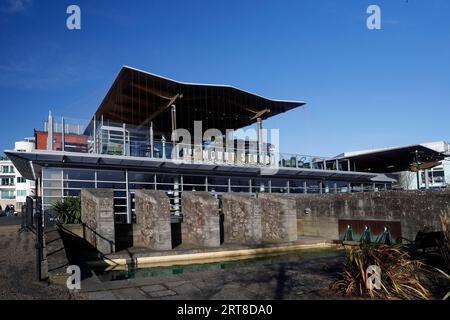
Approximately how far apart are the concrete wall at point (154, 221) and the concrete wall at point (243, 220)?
3.69 metres

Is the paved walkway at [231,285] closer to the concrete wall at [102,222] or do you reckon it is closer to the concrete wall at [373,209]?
the concrete wall at [102,222]

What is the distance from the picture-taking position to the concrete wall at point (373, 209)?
48.8 ft

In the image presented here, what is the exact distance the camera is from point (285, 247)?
16.4 metres

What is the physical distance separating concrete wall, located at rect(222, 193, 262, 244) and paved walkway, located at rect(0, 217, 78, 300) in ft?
28.0

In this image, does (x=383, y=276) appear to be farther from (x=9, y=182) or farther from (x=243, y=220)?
(x=9, y=182)

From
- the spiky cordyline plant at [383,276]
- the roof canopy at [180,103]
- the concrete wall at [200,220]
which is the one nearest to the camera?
→ the spiky cordyline plant at [383,276]

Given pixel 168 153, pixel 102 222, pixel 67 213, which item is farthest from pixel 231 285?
pixel 168 153

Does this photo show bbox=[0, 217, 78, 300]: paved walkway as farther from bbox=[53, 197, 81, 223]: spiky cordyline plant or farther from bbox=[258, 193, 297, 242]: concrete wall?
bbox=[258, 193, 297, 242]: concrete wall

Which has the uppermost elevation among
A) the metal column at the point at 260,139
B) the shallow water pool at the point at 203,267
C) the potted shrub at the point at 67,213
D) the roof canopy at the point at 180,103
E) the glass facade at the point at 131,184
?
the roof canopy at the point at 180,103

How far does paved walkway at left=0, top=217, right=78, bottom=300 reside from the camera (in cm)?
633

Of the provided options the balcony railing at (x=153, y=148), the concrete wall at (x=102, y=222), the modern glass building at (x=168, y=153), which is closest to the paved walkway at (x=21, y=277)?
the concrete wall at (x=102, y=222)

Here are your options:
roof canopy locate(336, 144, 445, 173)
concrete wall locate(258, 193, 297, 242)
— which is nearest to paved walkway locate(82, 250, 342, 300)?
concrete wall locate(258, 193, 297, 242)
